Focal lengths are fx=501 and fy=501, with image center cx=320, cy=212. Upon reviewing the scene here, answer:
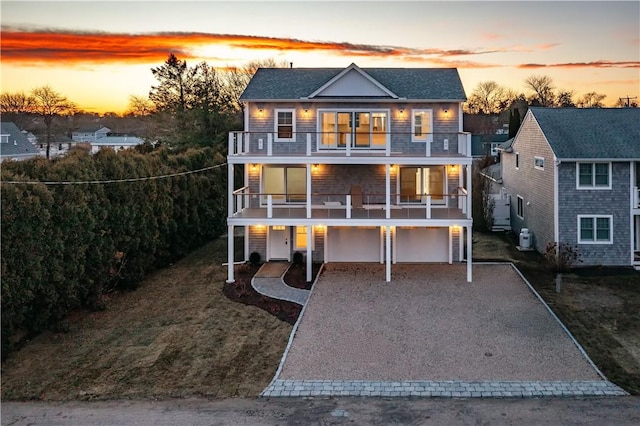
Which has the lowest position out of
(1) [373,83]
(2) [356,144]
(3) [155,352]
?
(3) [155,352]

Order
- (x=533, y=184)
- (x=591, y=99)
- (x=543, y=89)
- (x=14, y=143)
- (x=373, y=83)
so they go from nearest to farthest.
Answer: (x=373, y=83) < (x=533, y=184) < (x=14, y=143) < (x=591, y=99) < (x=543, y=89)

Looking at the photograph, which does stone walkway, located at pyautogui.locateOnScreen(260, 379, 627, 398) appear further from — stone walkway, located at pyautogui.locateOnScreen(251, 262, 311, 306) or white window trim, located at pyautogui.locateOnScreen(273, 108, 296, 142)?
white window trim, located at pyautogui.locateOnScreen(273, 108, 296, 142)

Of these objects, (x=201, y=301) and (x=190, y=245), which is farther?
(x=190, y=245)

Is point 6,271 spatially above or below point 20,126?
below

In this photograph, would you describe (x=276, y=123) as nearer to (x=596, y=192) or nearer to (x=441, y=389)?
(x=596, y=192)

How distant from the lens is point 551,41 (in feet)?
96.6

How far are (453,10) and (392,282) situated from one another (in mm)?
15791

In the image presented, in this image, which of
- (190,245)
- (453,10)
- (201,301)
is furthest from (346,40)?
(201,301)

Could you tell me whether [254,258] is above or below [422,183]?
below

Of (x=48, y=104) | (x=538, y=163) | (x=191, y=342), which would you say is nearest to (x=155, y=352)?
(x=191, y=342)

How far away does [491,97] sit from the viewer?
72.1 meters

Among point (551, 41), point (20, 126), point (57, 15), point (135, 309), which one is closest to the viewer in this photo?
point (135, 309)

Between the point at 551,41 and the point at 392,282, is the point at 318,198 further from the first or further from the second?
the point at 551,41

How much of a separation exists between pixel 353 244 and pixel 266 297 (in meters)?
5.88
